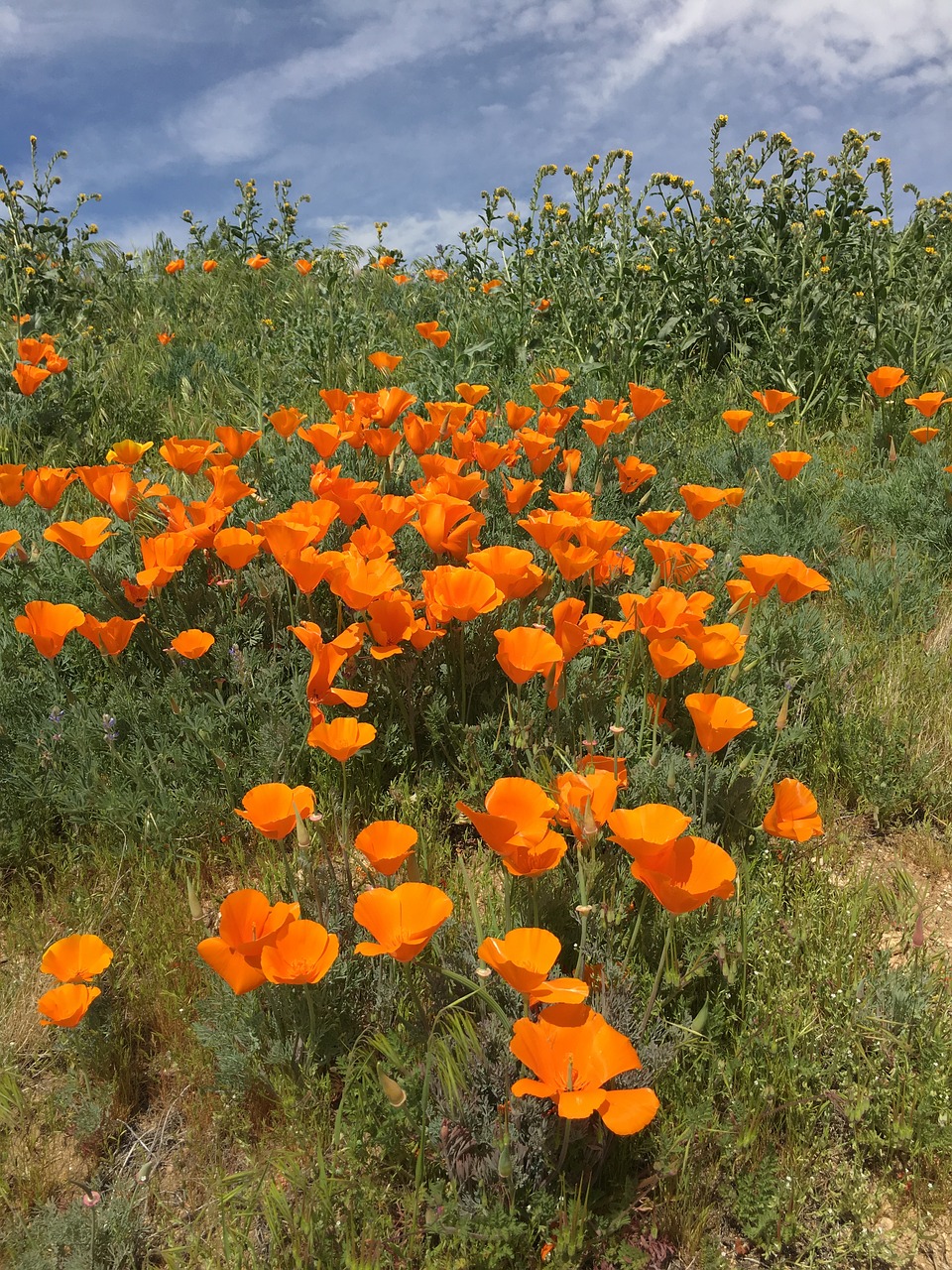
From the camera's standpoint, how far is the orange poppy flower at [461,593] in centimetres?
207

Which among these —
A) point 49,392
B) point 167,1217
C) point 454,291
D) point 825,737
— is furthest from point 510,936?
point 454,291

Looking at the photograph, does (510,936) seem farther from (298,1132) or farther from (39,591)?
(39,591)

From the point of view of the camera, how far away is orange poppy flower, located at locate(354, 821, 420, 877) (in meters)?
1.45

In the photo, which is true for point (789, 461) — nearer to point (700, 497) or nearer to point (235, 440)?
point (700, 497)

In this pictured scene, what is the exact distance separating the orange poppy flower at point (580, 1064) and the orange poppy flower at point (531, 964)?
0.03 m

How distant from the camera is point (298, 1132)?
1.61 meters

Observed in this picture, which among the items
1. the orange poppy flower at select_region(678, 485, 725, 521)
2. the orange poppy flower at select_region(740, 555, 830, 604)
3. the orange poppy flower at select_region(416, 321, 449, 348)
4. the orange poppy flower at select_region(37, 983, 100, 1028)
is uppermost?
the orange poppy flower at select_region(416, 321, 449, 348)

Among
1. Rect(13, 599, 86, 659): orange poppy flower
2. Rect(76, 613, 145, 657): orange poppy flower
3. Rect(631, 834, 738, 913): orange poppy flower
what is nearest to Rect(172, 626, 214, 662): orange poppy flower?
Rect(76, 613, 145, 657): orange poppy flower

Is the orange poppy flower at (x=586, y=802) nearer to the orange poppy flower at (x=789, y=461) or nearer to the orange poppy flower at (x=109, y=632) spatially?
the orange poppy flower at (x=109, y=632)

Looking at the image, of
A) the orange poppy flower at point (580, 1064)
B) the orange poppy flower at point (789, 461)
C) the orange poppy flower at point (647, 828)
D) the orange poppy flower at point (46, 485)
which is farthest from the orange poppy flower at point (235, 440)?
the orange poppy flower at point (580, 1064)

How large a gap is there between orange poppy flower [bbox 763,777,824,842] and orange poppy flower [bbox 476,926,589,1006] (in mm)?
668

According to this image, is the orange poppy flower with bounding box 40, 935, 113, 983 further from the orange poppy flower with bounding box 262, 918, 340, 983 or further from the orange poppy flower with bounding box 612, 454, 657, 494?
the orange poppy flower with bounding box 612, 454, 657, 494

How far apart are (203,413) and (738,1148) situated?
4184mm

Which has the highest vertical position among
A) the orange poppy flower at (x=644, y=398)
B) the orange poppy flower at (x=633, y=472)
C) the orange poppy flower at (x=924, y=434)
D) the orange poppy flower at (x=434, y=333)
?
the orange poppy flower at (x=434, y=333)
